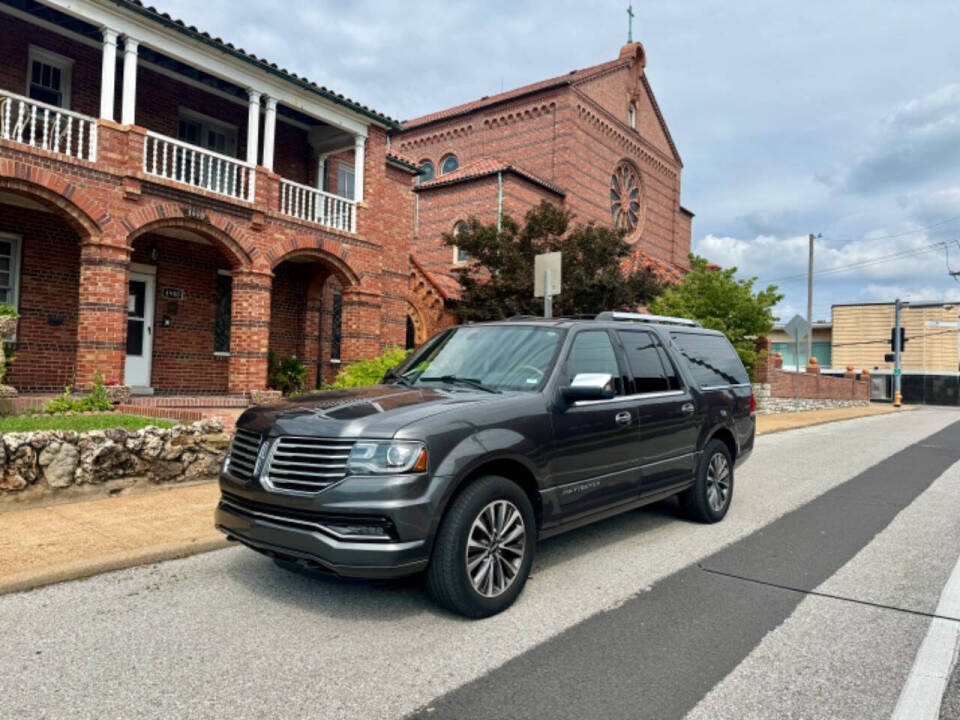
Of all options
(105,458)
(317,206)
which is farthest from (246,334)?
(105,458)

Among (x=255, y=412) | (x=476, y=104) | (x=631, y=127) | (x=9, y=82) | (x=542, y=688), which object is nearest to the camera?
(x=542, y=688)

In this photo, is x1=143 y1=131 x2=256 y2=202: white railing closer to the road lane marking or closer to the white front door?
the white front door

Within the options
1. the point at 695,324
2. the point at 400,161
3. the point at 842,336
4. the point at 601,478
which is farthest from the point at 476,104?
the point at 842,336

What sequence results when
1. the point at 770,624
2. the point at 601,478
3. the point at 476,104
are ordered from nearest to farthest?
the point at 770,624 → the point at 601,478 → the point at 476,104

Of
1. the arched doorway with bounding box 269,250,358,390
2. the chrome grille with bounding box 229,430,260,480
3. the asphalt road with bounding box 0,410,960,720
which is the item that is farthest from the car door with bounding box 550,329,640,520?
the arched doorway with bounding box 269,250,358,390

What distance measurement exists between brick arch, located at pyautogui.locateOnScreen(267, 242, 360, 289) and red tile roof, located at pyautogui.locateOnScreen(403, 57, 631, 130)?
17.2 meters

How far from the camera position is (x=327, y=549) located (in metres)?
3.59

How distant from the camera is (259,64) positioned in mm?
13234

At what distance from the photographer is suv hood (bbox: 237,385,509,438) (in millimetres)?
3803

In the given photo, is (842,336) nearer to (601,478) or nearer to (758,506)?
(758,506)

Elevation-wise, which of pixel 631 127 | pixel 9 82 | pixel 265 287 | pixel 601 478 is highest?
pixel 631 127

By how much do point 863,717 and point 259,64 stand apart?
1429cm

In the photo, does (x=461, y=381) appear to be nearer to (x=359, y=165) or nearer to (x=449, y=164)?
(x=359, y=165)

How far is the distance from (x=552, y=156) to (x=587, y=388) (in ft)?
87.4
